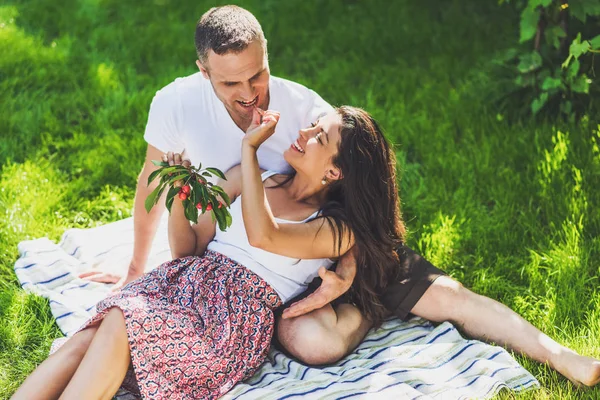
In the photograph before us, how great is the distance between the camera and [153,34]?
6328 mm

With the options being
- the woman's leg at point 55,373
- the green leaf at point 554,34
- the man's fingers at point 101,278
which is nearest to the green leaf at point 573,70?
the green leaf at point 554,34

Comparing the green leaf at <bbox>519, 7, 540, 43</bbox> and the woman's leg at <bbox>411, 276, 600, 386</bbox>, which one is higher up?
the green leaf at <bbox>519, 7, 540, 43</bbox>

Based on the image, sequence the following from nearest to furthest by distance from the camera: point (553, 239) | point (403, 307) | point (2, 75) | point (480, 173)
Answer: point (403, 307)
point (553, 239)
point (480, 173)
point (2, 75)

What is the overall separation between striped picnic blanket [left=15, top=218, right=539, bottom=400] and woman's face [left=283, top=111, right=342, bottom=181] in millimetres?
797

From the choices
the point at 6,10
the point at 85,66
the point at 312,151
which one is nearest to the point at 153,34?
the point at 85,66

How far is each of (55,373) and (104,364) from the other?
220 millimetres

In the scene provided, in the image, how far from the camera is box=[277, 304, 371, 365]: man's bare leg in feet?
10.8

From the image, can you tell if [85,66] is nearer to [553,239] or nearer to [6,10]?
[6,10]

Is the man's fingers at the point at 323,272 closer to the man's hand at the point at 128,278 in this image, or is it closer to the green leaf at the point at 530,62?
the man's hand at the point at 128,278

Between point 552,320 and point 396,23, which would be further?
point 396,23

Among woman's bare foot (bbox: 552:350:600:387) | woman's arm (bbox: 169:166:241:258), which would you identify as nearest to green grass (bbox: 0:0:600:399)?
woman's bare foot (bbox: 552:350:600:387)

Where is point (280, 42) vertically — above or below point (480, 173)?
above

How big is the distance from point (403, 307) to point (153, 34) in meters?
3.71

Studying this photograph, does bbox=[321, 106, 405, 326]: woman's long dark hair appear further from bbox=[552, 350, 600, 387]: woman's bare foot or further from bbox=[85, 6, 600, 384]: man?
bbox=[552, 350, 600, 387]: woman's bare foot
